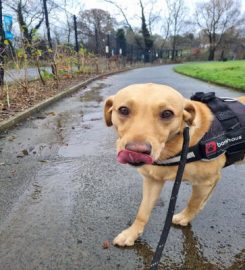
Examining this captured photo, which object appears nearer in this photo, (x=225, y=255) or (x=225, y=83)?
(x=225, y=255)

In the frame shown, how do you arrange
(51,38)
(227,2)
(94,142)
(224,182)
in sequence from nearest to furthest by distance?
(224,182)
(94,142)
(51,38)
(227,2)

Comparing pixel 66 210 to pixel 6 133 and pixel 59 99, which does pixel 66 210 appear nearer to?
pixel 6 133

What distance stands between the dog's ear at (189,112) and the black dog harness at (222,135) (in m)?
0.21

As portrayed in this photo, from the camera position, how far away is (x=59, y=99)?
1123cm

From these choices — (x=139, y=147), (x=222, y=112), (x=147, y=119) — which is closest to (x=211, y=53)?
(x=222, y=112)

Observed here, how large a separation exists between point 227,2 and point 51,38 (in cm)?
6585

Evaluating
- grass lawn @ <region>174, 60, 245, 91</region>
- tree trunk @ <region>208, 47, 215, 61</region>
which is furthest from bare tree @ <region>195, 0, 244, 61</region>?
grass lawn @ <region>174, 60, 245, 91</region>

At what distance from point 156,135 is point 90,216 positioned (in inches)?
57.3

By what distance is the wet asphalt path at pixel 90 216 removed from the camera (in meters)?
2.69

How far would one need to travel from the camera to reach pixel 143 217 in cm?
299

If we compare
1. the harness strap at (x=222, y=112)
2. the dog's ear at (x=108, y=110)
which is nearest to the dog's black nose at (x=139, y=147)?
the dog's ear at (x=108, y=110)

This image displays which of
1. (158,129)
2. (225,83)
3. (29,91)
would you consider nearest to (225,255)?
(158,129)

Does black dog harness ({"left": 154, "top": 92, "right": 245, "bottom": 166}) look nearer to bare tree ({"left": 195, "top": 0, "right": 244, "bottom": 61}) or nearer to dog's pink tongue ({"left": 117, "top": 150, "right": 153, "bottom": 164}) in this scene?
dog's pink tongue ({"left": 117, "top": 150, "right": 153, "bottom": 164})

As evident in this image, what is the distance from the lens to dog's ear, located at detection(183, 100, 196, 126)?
253cm
